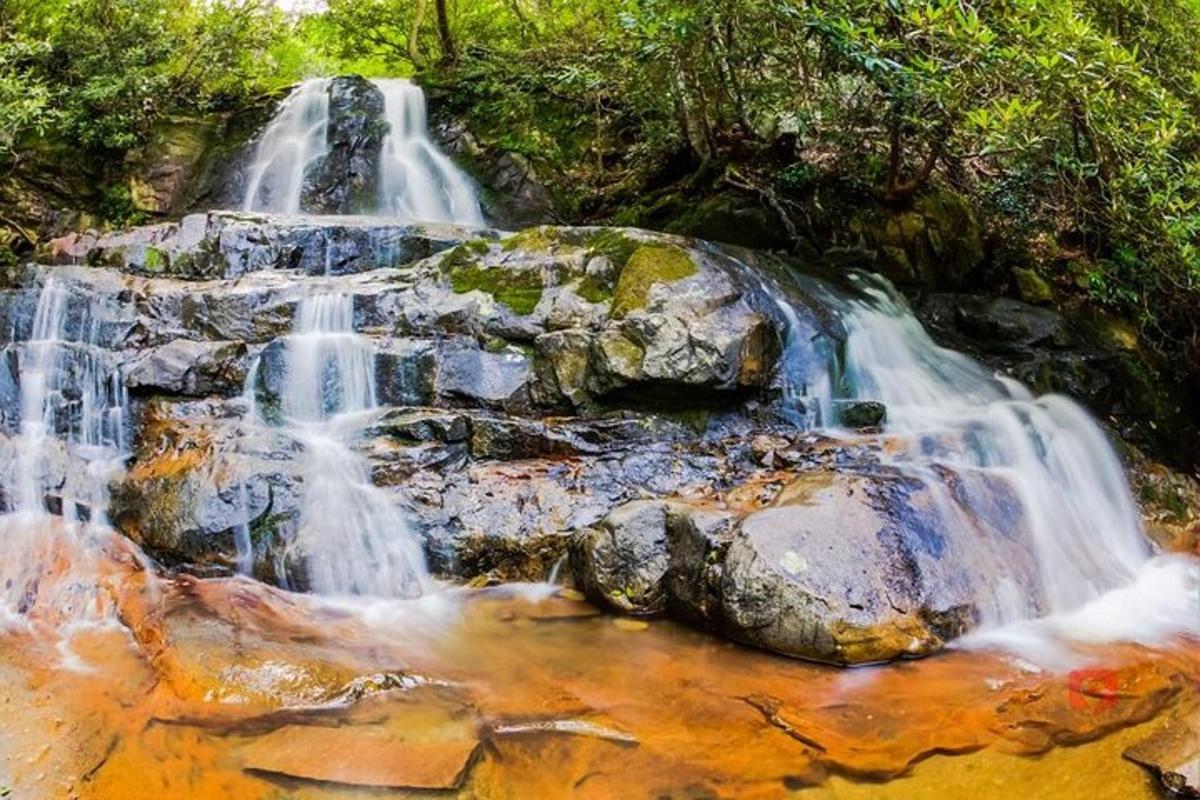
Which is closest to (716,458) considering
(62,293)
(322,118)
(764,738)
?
(764,738)

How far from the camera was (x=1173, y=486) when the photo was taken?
22.1 ft

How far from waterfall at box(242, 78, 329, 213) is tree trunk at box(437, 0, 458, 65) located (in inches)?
82.4

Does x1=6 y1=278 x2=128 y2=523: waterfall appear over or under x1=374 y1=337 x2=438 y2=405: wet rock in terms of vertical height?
under

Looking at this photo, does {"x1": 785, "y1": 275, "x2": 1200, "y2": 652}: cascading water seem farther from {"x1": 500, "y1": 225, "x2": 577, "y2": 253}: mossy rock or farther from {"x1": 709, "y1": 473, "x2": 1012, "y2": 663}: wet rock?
{"x1": 500, "y1": 225, "x2": 577, "y2": 253}: mossy rock

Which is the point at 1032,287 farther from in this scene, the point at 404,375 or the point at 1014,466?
the point at 404,375

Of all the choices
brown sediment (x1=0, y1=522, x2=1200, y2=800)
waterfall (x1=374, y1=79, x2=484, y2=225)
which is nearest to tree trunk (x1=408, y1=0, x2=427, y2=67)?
waterfall (x1=374, y1=79, x2=484, y2=225)

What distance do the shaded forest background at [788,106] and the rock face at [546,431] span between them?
199 cm

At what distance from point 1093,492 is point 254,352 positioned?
262 inches

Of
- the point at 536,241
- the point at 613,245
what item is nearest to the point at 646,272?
the point at 613,245

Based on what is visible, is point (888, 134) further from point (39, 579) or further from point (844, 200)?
point (39, 579)

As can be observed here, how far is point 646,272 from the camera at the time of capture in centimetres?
660

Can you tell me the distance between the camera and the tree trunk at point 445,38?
495 inches

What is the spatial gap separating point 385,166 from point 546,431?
263 inches

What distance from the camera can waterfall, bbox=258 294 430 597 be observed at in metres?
5.14
